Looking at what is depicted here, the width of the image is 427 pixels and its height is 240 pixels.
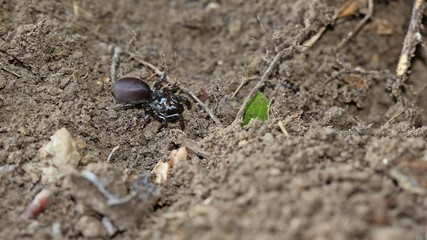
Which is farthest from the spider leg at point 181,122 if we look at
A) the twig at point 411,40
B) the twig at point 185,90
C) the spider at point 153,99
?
the twig at point 411,40

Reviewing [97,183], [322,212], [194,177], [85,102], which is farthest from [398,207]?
[85,102]

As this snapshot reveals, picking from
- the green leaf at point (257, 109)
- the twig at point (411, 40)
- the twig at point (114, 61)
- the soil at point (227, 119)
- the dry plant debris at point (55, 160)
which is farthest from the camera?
the twig at point (411, 40)

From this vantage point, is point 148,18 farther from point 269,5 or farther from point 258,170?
point 258,170

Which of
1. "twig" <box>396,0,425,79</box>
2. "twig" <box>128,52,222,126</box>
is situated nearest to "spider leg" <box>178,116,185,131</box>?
"twig" <box>128,52,222,126</box>

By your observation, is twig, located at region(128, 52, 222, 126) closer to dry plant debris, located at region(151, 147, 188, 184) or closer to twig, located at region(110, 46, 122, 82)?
twig, located at region(110, 46, 122, 82)

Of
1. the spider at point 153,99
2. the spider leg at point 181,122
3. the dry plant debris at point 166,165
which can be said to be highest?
the spider at point 153,99

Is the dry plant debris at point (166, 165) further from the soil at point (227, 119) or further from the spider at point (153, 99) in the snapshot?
the spider at point (153, 99)

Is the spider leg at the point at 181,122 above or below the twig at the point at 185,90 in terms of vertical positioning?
below
